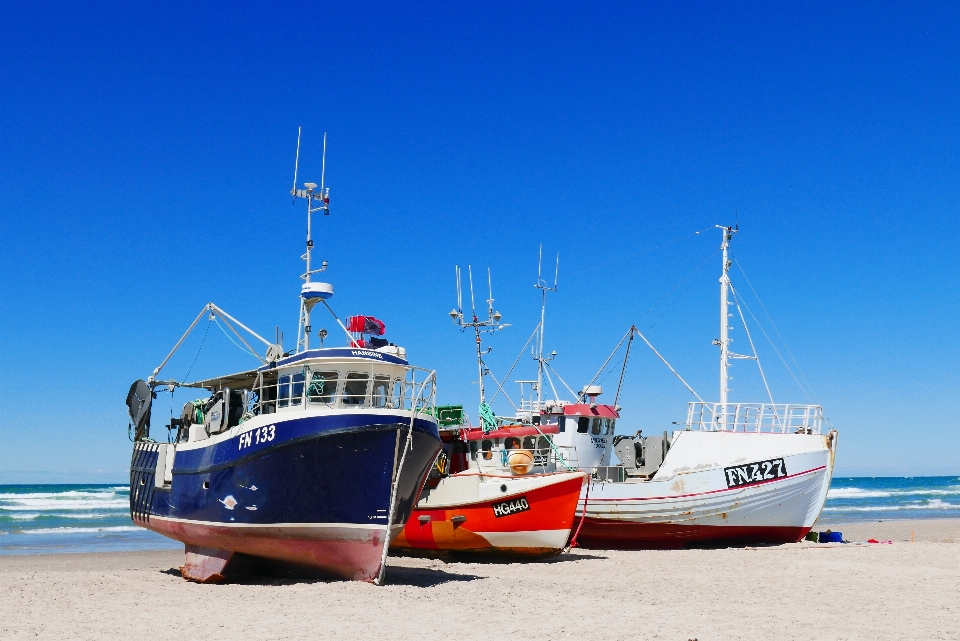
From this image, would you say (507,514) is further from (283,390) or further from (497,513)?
(283,390)

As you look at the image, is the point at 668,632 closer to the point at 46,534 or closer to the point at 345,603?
the point at 345,603

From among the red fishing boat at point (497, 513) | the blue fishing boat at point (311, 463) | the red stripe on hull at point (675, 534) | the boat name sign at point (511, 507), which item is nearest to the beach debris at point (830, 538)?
the red stripe on hull at point (675, 534)

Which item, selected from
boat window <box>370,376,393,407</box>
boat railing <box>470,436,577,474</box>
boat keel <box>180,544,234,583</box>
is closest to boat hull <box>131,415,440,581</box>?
boat keel <box>180,544,234,583</box>

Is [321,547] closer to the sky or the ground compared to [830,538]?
closer to the sky

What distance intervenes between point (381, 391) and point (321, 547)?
3.13 metres

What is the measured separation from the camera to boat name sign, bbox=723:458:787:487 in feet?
79.5

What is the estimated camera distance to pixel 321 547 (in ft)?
53.3

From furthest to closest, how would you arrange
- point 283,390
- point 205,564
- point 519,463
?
1. point 519,463
2. point 205,564
3. point 283,390

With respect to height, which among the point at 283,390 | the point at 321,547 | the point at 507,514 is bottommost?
the point at 321,547

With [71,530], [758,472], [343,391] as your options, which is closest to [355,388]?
[343,391]

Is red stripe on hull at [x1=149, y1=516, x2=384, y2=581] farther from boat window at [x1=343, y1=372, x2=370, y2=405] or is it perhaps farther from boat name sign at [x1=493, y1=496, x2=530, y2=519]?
boat name sign at [x1=493, y1=496, x2=530, y2=519]

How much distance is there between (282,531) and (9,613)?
14.6 feet

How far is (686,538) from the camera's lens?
24922 millimetres

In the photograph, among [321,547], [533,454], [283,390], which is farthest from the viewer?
[533,454]
